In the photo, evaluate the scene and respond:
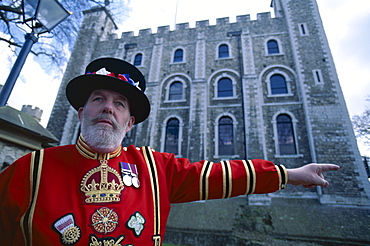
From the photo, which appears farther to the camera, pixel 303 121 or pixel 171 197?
pixel 303 121

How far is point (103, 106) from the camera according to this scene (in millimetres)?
1652

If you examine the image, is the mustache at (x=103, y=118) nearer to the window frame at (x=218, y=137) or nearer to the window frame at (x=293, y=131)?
the window frame at (x=218, y=137)

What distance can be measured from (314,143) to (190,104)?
739 cm

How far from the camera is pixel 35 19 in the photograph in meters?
3.88

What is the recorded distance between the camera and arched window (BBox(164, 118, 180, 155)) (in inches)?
→ 478

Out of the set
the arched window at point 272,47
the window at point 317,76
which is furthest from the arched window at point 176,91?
the window at point 317,76

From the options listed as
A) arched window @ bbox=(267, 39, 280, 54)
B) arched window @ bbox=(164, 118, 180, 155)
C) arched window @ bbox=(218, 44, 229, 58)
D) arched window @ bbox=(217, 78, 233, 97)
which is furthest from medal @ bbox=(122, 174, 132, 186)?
arched window @ bbox=(267, 39, 280, 54)

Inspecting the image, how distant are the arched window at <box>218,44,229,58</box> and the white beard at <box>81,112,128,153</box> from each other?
13672 mm

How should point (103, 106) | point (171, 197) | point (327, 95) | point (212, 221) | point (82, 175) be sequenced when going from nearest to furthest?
point (82, 175) < point (103, 106) < point (171, 197) < point (212, 221) < point (327, 95)

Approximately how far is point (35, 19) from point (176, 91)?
10.1 m

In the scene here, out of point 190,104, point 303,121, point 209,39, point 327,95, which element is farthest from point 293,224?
point 209,39

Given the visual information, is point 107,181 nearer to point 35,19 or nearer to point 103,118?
point 103,118

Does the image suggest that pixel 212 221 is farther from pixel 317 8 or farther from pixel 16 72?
pixel 317 8

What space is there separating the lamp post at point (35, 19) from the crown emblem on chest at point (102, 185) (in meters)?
3.49
